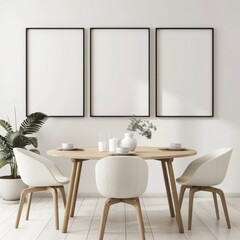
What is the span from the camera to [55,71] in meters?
5.29

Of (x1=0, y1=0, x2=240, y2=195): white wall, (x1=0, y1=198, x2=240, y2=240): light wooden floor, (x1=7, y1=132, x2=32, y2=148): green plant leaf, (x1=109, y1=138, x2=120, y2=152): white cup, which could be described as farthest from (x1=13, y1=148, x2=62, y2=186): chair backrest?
(x1=0, y1=0, x2=240, y2=195): white wall

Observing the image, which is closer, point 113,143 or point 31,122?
point 113,143

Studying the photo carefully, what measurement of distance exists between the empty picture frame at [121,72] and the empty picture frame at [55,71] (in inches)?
7.5

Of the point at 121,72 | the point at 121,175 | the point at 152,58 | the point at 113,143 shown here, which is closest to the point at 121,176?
the point at 121,175

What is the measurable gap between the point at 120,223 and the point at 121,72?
2.06m

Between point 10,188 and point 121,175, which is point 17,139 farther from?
point 121,175

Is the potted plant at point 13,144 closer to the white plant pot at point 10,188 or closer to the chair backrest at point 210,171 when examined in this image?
the white plant pot at point 10,188

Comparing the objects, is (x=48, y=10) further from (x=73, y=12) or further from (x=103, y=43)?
(x=103, y=43)

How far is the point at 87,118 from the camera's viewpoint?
5.32 meters

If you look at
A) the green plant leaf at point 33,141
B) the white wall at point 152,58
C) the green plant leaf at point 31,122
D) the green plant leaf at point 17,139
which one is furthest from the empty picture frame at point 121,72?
the green plant leaf at point 17,139

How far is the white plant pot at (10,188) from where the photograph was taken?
4.84 metres

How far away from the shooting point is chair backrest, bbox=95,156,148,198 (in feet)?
10.5

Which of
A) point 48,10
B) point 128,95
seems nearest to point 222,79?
point 128,95

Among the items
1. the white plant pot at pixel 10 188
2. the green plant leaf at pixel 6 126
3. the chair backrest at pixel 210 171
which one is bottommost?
the white plant pot at pixel 10 188
